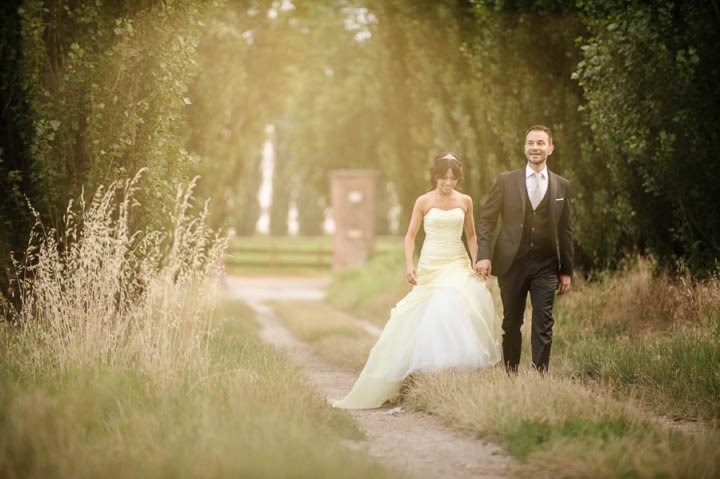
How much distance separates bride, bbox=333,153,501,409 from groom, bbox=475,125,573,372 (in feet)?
1.04

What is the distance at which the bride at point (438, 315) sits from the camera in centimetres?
680

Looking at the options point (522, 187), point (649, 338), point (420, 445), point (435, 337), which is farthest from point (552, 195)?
point (420, 445)

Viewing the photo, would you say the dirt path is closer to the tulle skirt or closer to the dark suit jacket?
the tulle skirt

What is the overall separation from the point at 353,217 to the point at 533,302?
1831 cm

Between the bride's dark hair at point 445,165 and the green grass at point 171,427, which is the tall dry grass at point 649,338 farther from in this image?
the green grass at point 171,427

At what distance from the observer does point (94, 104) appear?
7.68 meters

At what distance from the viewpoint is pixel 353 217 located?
81.8ft

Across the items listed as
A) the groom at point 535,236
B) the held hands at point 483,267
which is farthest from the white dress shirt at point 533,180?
the held hands at point 483,267

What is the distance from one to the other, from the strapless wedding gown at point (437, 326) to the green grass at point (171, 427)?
107 centimetres

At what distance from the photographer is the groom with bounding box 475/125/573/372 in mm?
6676

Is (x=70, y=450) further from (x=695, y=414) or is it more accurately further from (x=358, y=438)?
(x=695, y=414)

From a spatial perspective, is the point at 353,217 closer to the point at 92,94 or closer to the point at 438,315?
the point at 92,94

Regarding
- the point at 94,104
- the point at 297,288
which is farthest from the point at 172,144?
the point at 297,288

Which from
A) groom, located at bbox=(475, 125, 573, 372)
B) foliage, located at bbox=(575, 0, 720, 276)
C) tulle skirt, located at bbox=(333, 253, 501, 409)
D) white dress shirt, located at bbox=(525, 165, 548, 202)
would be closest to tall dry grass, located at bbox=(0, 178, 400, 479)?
tulle skirt, located at bbox=(333, 253, 501, 409)
